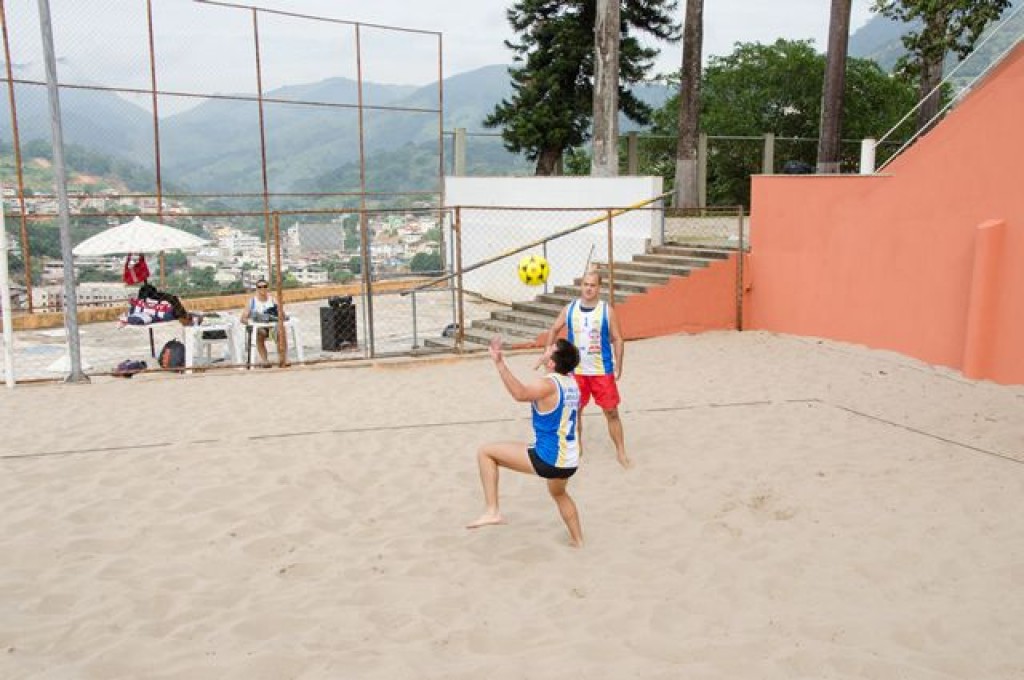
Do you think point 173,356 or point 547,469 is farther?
point 173,356

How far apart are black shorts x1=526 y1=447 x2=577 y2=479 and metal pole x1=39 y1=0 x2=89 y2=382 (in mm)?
6661

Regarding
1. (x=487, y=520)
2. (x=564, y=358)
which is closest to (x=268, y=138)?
(x=487, y=520)

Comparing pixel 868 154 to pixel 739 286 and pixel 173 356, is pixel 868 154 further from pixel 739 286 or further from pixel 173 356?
pixel 173 356

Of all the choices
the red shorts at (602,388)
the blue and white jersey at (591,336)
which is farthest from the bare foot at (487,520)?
the blue and white jersey at (591,336)

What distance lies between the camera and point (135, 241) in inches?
468

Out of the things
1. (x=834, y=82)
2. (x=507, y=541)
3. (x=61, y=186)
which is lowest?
(x=507, y=541)

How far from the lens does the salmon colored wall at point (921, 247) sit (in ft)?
29.8

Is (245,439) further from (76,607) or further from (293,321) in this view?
(293,321)

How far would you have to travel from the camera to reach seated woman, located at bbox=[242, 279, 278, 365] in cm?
1167

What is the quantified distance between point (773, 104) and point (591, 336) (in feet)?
102

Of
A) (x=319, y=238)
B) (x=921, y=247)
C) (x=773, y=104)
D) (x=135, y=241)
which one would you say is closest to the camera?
(x=921, y=247)

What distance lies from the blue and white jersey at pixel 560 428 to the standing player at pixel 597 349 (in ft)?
5.61

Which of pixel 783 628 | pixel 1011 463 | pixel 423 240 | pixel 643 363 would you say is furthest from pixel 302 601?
pixel 423 240

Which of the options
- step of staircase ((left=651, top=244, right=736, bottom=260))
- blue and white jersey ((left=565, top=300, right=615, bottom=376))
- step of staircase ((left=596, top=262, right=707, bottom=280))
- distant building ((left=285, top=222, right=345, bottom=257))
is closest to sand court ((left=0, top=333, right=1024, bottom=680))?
blue and white jersey ((left=565, top=300, right=615, bottom=376))
